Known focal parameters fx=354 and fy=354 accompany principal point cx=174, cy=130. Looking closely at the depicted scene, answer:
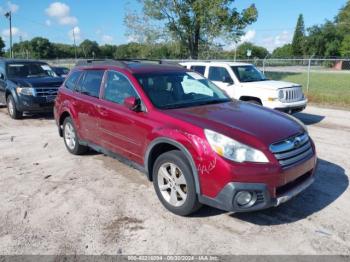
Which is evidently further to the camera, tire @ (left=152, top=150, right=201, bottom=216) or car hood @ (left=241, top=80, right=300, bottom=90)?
car hood @ (left=241, top=80, right=300, bottom=90)

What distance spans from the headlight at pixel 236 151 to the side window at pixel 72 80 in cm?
362

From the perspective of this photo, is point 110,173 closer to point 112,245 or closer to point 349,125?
point 112,245

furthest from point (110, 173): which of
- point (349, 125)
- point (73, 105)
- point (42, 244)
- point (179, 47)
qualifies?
point (179, 47)

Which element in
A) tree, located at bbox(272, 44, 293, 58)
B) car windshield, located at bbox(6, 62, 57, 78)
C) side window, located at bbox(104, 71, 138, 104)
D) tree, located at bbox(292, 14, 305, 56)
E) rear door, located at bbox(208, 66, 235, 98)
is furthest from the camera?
tree, located at bbox(272, 44, 293, 58)

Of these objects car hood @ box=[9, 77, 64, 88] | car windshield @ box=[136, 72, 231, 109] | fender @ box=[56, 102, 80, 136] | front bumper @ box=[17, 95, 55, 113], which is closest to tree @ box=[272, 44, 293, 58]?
car hood @ box=[9, 77, 64, 88]

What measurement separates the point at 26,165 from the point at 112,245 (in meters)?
3.33

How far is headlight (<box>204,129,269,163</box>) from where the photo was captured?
11.8 ft

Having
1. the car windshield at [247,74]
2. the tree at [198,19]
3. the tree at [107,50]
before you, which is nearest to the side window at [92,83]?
the car windshield at [247,74]

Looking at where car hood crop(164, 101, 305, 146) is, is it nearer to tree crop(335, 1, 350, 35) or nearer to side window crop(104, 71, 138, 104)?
side window crop(104, 71, 138, 104)

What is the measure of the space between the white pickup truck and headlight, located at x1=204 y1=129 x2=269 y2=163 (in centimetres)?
592

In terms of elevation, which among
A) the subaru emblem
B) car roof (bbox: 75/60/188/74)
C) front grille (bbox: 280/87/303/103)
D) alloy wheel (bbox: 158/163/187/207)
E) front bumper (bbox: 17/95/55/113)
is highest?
car roof (bbox: 75/60/188/74)

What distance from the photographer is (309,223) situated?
3.95 metres

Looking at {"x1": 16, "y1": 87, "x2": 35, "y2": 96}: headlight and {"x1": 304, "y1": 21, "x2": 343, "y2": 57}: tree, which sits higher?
{"x1": 304, "y1": 21, "x2": 343, "y2": 57}: tree

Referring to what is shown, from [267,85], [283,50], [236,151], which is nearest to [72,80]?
[236,151]
